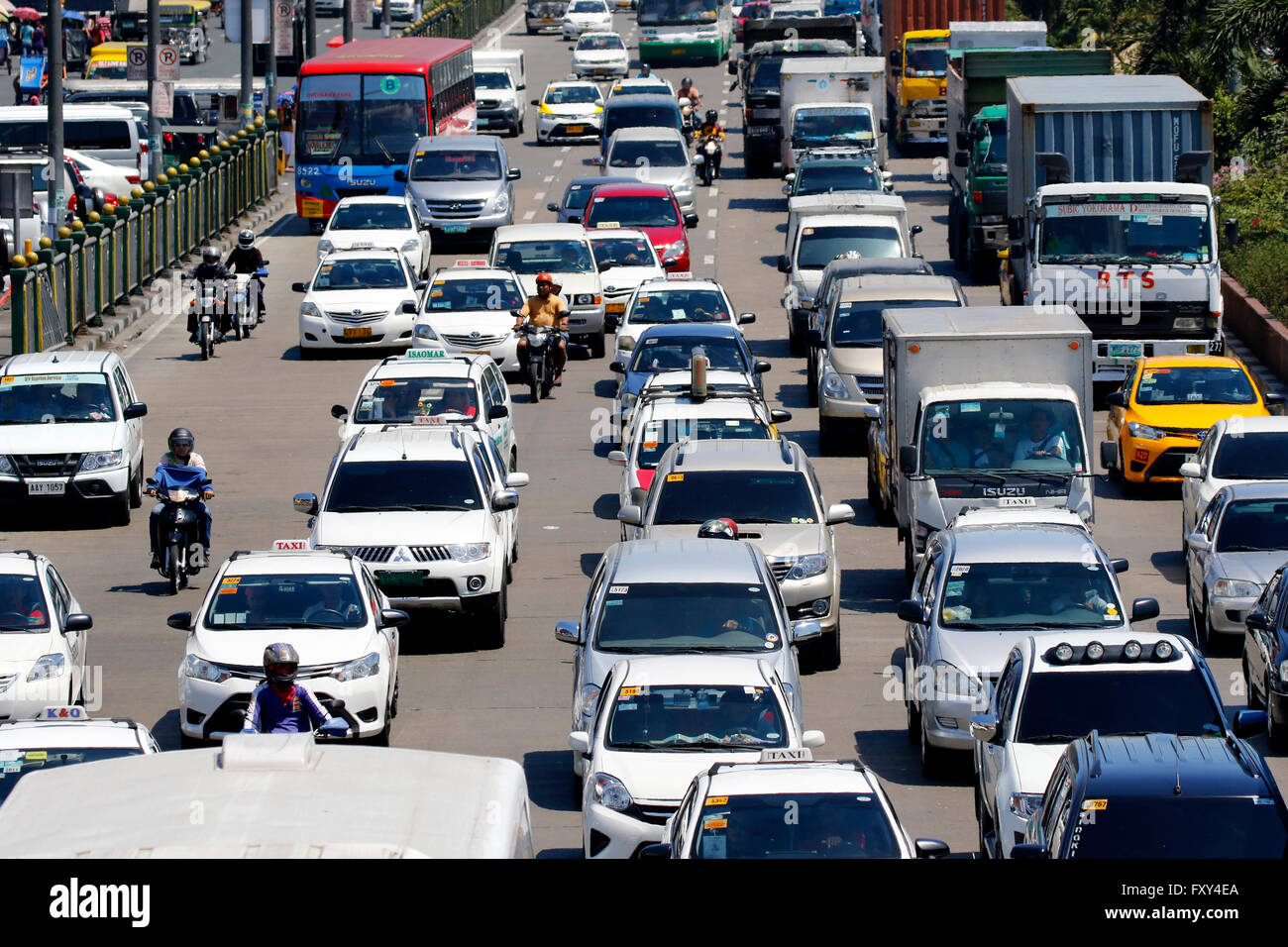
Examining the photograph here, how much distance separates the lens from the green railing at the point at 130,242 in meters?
32.2

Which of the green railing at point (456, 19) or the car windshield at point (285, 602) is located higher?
the green railing at point (456, 19)

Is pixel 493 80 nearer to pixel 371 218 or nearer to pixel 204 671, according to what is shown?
pixel 371 218

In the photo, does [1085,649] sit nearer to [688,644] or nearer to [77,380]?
[688,644]

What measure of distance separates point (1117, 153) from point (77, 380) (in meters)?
15.3

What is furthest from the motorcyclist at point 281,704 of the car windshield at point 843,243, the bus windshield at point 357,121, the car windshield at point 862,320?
the bus windshield at point 357,121

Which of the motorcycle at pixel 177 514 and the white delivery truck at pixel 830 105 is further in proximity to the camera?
the white delivery truck at pixel 830 105

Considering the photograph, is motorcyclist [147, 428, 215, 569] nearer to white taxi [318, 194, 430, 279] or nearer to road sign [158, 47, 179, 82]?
white taxi [318, 194, 430, 279]

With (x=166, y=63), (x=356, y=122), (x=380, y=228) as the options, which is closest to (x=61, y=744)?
(x=380, y=228)

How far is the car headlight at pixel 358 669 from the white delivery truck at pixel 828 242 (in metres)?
19.1

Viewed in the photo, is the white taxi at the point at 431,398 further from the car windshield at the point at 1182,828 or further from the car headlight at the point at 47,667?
the car windshield at the point at 1182,828

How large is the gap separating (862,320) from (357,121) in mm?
20253

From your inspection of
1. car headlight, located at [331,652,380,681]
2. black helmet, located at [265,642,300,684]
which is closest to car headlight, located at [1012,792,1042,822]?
black helmet, located at [265,642,300,684]

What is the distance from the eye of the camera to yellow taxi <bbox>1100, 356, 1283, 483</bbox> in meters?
25.9

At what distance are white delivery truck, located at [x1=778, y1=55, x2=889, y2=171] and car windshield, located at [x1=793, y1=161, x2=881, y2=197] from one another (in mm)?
5381
